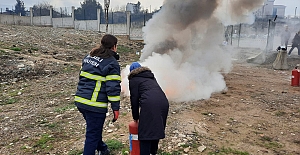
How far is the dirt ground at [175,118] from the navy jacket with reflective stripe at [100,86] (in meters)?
1.03

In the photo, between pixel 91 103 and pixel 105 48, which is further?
pixel 105 48

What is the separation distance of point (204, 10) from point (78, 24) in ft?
70.6

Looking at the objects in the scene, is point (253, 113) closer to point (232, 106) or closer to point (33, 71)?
point (232, 106)

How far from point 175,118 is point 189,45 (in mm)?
4558

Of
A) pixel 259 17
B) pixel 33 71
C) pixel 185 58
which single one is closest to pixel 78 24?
pixel 259 17

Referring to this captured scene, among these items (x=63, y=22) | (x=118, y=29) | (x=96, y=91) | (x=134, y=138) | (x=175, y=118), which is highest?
(x=63, y=22)

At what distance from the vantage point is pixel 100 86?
9.71 feet

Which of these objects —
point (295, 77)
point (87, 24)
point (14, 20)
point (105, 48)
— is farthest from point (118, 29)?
point (105, 48)

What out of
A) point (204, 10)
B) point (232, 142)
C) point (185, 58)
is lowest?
point (232, 142)

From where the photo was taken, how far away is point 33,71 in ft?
29.0

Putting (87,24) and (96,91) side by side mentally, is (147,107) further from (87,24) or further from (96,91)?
(87,24)

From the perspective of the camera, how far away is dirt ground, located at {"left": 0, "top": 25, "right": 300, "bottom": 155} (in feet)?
12.8

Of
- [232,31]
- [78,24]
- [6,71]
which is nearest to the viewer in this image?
[6,71]

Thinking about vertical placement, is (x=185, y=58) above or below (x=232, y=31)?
below
